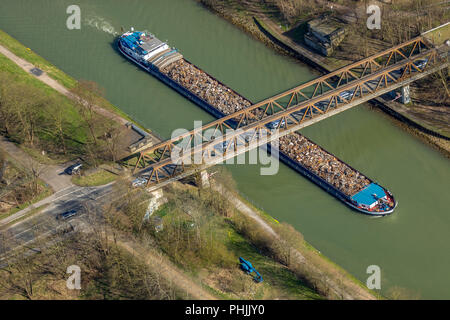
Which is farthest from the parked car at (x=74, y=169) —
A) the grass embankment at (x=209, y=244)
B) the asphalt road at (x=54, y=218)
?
the grass embankment at (x=209, y=244)

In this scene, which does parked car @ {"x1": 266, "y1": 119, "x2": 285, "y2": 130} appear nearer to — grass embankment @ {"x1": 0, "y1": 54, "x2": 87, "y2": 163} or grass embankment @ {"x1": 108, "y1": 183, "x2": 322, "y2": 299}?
grass embankment @ {"x1": 108, "y1": 183, "x2": 322, "y2": 299}

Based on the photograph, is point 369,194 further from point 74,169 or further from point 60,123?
point 60,123

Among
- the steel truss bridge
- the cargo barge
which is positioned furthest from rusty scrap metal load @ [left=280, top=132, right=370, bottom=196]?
the steel truss bridge

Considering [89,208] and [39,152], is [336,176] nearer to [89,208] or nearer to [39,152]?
[89,208]

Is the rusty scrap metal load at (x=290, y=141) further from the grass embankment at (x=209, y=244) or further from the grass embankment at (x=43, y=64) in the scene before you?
the grass embankment at (x=209, y=244)

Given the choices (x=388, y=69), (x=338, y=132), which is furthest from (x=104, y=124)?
(x=388, y=69)

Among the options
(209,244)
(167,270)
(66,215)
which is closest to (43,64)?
(66,215)

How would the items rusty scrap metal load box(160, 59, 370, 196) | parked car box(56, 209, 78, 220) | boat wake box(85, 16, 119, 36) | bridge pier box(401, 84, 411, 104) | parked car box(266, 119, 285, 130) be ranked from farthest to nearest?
boat wake box(85, 16, 119, 36)
bridge pier box(401, 84, 411, 104)
parked car box(266, 119, 285, 130)
rusty scrap metal load box(160, 59, 370, 196)
parked car box(56, 209, 78, 220)
